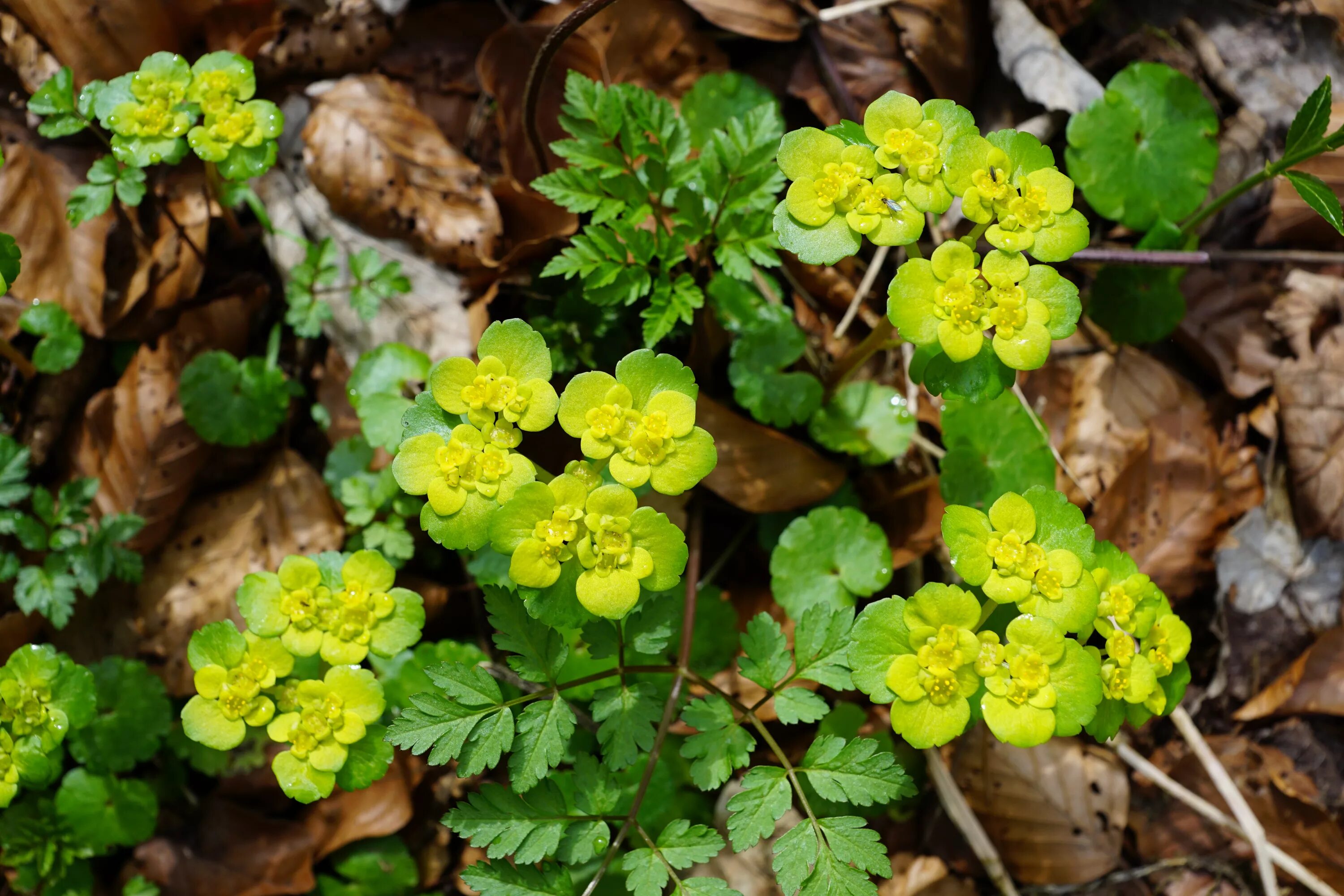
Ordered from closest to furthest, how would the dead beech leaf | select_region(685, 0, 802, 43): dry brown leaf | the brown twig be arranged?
1. the brown twig
2. the dead beech leaf
3. select_region(685, 0, 802, 43): dry brown leaf

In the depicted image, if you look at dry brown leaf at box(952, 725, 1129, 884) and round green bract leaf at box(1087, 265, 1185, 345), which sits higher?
round green bract leaf at box(1087, 265, 1185, 345)

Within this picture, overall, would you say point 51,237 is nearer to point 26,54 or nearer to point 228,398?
point 26,54

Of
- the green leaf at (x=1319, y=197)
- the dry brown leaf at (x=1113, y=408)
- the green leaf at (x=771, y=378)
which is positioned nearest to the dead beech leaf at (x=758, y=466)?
the green leaf at (x=771, y=378)

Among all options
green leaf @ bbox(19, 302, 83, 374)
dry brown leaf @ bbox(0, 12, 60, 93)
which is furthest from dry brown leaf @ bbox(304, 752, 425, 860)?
A: dry brown leaf @ bbox(0, 12, 60, 93)

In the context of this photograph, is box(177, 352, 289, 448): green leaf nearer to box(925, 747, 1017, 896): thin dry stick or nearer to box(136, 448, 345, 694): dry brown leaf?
box(136, 448, 345, 694): dry brown leaf

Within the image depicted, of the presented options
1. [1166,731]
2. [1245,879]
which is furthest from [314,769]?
[1245,879]

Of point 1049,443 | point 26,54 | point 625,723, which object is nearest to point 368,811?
point 625,723
